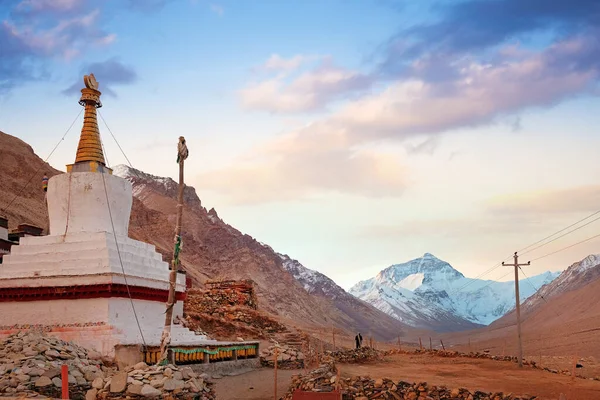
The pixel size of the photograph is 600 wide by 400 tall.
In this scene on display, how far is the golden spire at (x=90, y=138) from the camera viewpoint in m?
21.6

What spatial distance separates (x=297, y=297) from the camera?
105 meters

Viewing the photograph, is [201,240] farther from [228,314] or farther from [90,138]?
[90,138]

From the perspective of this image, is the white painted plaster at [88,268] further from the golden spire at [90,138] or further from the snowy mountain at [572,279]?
the snowy mountain at [572,279]

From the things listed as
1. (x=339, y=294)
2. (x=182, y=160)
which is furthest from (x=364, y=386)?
(x=339, y=294)

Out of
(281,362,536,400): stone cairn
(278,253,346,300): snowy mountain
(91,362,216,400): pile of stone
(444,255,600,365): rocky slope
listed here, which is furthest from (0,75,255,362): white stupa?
(278,253,346,300): snowy mountain

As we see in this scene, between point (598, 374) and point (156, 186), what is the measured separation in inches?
3597

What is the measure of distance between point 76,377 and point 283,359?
988 centimetres

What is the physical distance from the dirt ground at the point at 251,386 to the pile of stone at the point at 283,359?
1642 millimetres

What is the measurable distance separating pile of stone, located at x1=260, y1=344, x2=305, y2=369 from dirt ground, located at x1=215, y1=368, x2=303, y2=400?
1642 mm

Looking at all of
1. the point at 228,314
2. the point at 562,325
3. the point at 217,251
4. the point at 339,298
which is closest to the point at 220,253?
the point at 217,251

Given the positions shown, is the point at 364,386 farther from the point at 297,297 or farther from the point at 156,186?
the point at 156,186

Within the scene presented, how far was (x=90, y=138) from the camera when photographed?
72.1ft

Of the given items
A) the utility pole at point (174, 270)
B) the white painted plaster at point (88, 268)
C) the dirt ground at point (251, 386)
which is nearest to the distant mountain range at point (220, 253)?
the white painted plaster at point (88, 268)

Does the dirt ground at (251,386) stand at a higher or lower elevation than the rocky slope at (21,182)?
lower
